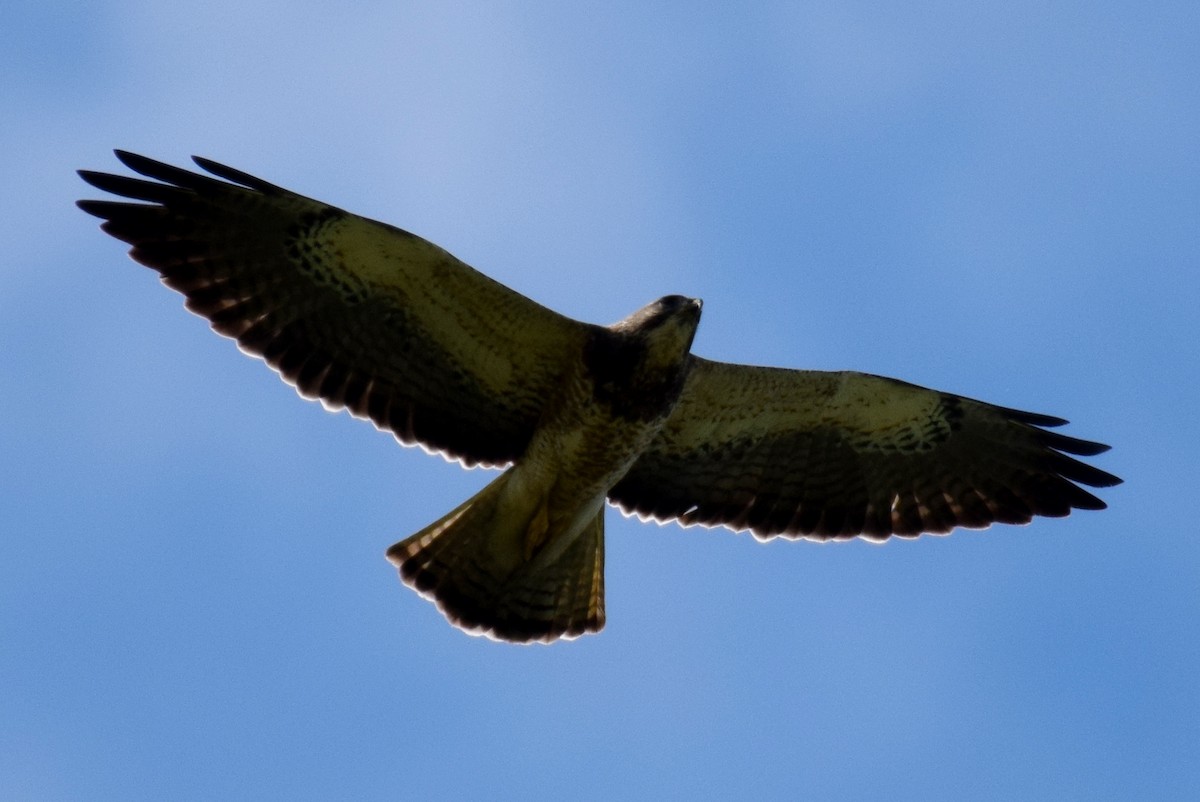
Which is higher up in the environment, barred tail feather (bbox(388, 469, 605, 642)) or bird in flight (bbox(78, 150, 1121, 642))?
bird in flight (bbox(78, 150, 1121, 642))

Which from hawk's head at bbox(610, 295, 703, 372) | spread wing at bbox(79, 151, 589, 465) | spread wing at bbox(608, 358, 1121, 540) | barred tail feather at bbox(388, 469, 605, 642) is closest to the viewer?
hawk's head at bbox(610, 295, 703, 372)

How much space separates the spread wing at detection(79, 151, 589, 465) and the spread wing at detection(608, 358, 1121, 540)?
3.34 ft

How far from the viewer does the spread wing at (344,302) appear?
9.47m

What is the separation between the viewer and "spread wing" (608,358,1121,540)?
10.4 meters

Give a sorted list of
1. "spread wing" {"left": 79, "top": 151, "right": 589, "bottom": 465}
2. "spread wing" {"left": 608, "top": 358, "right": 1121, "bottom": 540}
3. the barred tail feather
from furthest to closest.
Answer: "spread wing" {"left": 608, "top": 358, "right": 1121, "bottom": 540}
the barred tail feather
"spread wing" {"left": 79, "top": 151, "right": 589, "bottom": 465}

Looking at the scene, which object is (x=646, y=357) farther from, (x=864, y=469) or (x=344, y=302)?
(x=864, y=469)

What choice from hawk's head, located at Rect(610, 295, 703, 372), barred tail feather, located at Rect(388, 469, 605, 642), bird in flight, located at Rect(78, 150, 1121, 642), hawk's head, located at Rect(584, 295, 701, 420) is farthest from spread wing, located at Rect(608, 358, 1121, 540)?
hawk's head, located at Rect(610, 295, 703, 372)

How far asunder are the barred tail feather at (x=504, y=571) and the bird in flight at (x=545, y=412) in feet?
0.04

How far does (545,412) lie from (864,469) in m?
1.97

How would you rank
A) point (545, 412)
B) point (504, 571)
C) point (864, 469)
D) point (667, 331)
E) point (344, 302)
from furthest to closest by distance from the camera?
1. point (864, 469)
2. point (504, 571)
3. point (545, 412)
4. point (344, 302)
5. point (667, 331)

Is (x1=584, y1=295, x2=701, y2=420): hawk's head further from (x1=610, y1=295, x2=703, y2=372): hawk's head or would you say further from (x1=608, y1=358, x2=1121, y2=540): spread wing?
(x1=608, y1=358, x2=1121, y2=540): spread wing

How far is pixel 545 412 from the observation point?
395 inches

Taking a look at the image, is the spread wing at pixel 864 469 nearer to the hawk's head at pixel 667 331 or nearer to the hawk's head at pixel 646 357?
the hawk's head at pixel 646 357

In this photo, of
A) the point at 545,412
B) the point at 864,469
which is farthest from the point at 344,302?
the point at 864,469
